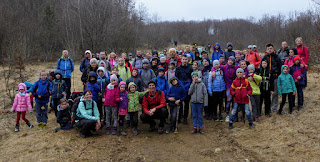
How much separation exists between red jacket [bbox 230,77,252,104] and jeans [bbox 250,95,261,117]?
23.5 inches

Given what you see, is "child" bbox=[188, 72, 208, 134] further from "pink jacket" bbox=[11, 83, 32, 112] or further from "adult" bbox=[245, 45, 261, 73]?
"pink jacket" bbox=[11, 83, 32, 112]

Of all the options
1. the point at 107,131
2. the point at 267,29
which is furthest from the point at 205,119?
the point at 267,29

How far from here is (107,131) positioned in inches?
253

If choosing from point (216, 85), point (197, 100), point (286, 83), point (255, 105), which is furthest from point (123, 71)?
point (286, 83)

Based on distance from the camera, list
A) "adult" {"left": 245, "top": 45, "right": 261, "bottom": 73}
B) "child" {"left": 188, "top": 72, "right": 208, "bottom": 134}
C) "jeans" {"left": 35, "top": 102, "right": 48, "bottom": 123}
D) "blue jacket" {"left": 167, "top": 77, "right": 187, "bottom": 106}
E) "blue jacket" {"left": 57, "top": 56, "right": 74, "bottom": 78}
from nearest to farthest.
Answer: "child" {"left": 188, "top": 72, "right": 208, "bottom": 134}, "blue jacket" {"left": 167, "top": 77, "right": 187, "bottom": 106}, "jeans" {"left": 35, "top": 102, "right": 48, "bottom": 123}, "adult" {"left": 245, "top": 45, "right": 261, "bottom": 73}, "blue jacket" {"left": 57, "top": 56, "right": 74, "bottom": 78}

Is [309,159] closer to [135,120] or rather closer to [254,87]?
[254,87]

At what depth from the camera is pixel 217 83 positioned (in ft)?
23.6

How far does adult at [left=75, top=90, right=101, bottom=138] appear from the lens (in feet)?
19.9

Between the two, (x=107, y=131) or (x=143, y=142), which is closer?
(x=143, y=142)

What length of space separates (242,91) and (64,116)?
5.19 m

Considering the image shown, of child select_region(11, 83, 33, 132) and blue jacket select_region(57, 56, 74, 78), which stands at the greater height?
blue jacket select_region(57, 56, 74, 78)

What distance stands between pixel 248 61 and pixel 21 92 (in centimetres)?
782

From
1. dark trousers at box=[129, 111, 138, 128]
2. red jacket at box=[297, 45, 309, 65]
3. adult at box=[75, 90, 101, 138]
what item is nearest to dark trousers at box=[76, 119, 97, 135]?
adult at box=[75, 90, 101, 138]

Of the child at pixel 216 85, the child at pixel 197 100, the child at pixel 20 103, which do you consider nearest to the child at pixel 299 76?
the child at pixel 216 85
